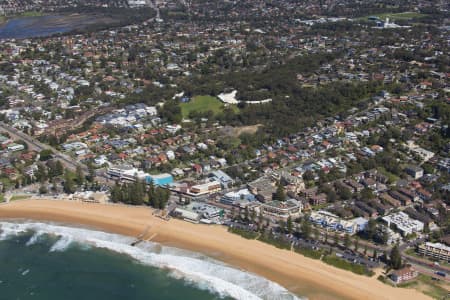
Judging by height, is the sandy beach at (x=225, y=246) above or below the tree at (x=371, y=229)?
below

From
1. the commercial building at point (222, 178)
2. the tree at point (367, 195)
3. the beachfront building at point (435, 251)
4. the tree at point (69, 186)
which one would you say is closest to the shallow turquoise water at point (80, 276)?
the tree at point (69, 186)

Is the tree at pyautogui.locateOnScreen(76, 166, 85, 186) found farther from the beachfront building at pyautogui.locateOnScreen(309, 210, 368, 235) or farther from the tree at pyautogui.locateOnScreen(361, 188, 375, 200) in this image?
the tree at pyautogui.locateOnScreen(361, 188, 375, 200)

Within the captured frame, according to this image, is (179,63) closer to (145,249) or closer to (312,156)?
(312,156)

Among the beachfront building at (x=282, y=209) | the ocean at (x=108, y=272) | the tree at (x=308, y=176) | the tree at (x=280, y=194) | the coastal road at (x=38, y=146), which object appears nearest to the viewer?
the ocean at (x=108, y=272)

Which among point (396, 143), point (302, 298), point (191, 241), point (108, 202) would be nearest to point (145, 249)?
point (191, 241)

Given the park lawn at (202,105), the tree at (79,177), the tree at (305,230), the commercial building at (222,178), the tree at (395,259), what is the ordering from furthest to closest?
1. the park lawn at (202,105)
2. the tree at (79,177)
3. the commercial building at (222,178)
4. the tree at (305,230)
5. the tree at (395,259)

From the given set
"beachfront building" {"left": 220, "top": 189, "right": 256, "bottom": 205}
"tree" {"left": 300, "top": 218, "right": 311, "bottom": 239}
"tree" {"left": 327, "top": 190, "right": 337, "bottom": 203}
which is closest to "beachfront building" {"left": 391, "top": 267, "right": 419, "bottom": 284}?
"tree" {"left": 300, "top": 218, "right": 311, "bottom": 239}

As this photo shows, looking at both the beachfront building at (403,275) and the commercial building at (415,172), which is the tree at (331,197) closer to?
the commercial building at (415,172)
